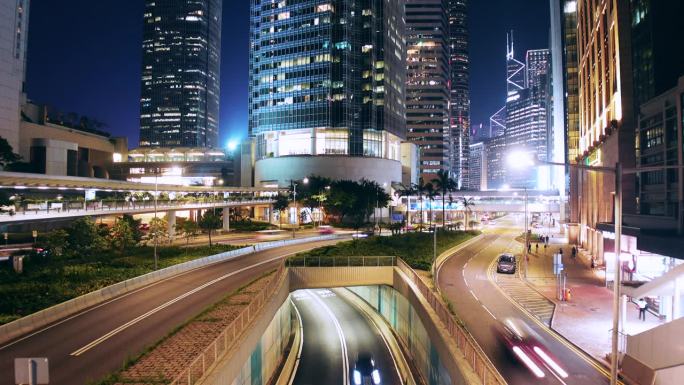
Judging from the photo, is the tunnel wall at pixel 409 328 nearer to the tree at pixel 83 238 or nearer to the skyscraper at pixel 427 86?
the tree at pixel 83 238

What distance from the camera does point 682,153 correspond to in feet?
97.6

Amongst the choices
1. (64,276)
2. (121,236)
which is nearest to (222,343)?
(64,276)

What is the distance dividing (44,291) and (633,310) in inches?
1515

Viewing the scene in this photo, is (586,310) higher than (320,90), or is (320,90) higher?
(320,90)

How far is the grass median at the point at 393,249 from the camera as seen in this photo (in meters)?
41.3

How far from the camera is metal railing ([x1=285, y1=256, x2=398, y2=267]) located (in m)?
34.4

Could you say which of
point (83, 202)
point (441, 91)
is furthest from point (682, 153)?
point (441, 91)

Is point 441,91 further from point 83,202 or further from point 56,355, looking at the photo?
point 56,355

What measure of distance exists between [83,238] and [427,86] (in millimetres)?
174150

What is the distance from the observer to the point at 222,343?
1584 centimetres

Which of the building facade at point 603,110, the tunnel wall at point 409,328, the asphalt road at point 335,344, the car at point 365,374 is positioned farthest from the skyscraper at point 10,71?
the building facade at point 603,110

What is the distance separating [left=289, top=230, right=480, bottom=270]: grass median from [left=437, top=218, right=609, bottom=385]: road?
272 cm

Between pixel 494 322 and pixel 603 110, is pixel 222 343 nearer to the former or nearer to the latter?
pixel 494 322

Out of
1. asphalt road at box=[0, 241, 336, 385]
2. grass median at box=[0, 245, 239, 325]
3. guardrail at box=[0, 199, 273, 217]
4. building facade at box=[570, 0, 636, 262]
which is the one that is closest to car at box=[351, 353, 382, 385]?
asphalt road at box=[0, 241, 336, 385]
